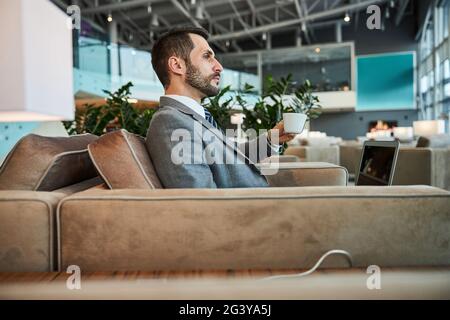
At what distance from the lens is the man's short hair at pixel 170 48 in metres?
1.60

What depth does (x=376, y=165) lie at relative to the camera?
1.85 meters

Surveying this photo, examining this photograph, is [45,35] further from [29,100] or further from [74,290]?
[74,290]

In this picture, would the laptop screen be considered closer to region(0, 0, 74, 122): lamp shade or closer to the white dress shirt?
the white dress shirt

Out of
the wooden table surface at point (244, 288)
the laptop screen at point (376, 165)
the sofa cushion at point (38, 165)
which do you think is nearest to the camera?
the wooden table surface at point (244, 288)

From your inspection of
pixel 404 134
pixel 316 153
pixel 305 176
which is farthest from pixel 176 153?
pixel 404 134

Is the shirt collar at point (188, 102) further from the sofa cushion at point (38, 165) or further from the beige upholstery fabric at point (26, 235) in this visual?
the beige upholstery fabric at point (26, 235)

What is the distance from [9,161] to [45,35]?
16.0 inches

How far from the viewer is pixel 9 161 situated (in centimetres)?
116

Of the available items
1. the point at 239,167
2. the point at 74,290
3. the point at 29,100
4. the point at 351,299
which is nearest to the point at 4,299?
the point at 74,290

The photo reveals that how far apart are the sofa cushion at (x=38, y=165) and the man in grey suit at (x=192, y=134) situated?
0.88ft

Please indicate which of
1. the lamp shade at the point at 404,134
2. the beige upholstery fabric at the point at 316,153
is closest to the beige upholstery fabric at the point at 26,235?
the beige upholstery fabric at the point at 316,153

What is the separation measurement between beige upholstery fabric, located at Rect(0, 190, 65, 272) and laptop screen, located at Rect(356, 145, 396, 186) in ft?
4.16

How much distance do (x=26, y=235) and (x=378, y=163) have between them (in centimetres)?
148

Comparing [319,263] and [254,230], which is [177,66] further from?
[319,263]
